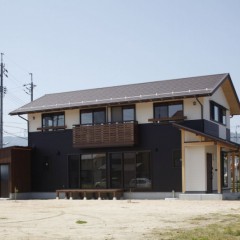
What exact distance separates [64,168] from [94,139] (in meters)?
2.73

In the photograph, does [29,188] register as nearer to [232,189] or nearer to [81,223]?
[232,189]

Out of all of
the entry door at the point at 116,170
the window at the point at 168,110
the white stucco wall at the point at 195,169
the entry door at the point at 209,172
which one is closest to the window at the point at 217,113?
the window at the point at 168,110

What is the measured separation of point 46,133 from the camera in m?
27.3

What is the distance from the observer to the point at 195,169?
22969 mm

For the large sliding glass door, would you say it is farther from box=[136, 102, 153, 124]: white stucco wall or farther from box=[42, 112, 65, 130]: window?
box=[42, 112, 65, 130]: window

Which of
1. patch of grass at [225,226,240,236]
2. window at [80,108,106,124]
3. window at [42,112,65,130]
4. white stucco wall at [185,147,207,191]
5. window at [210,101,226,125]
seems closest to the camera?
patch of grass at [225,226,240,236]

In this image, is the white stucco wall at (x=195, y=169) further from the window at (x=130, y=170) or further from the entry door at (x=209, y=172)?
the window at (x=130, y=170)

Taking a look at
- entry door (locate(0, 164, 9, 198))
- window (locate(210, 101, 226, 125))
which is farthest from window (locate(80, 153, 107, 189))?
window (locate(210, 101, 226, 125))

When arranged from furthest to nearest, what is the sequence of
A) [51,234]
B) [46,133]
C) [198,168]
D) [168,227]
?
[46,133]
[198,168]
[168,227]
[51,234]

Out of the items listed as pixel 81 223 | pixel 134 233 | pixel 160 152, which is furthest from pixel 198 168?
pixel 134 233

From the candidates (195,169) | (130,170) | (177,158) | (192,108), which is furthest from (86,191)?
(192,108)

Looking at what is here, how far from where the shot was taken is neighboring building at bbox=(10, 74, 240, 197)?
23.1 meters

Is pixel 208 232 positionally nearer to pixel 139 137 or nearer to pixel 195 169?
pixel 195 169

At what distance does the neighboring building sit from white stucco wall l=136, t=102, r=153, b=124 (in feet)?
0.16
